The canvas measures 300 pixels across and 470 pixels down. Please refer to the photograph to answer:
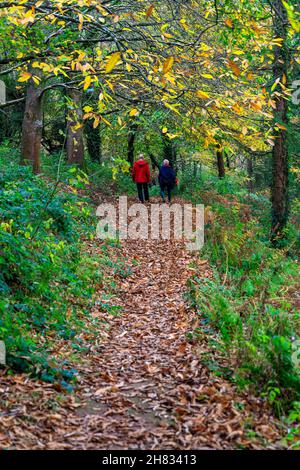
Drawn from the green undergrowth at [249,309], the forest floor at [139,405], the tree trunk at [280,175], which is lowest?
the forest floor at [139,405]

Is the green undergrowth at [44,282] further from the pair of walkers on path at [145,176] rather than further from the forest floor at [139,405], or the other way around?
the pair of walkers on path at [145,176]

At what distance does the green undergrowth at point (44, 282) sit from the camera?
533cm

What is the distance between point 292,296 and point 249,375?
362 centimetres

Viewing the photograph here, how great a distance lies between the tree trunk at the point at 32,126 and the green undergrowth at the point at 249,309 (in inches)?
207

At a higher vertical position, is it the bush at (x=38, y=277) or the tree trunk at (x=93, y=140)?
the tree trunk at (x=93, y=140)

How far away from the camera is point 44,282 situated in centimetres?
722

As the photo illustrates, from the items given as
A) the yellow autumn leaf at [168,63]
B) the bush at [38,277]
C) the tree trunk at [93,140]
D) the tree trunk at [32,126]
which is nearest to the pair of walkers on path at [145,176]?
the tree trunk at [32,126]

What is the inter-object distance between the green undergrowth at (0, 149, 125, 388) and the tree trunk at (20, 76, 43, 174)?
251 centimetres

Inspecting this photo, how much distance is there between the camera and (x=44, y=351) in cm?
559

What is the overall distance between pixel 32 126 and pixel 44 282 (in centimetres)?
707

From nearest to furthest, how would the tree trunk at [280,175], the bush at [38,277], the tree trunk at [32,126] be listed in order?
1. the bush at [38,277]
2. the tree trunk at [280,175]
3. the tree trunk at [32,126]

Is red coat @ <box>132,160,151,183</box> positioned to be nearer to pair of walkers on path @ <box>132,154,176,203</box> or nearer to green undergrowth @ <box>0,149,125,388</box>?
pair of walkers on path @ <box>132,154,176,203</box>

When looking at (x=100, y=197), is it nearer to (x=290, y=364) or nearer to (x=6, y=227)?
(x=6, y=227)

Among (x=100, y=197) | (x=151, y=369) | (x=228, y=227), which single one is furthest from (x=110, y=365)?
(x=100, y=197)
